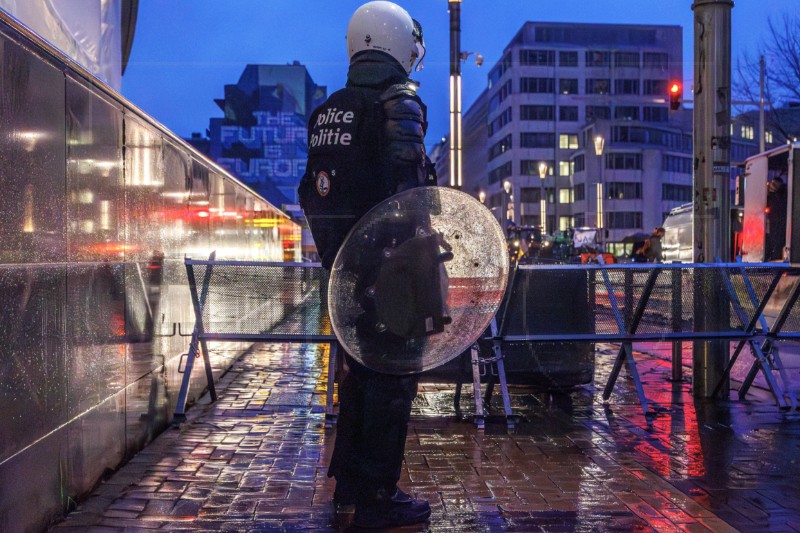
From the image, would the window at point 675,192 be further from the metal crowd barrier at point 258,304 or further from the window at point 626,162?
the metal crowd barrier at point 258,304

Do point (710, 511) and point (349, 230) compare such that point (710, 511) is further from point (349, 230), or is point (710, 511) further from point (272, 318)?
point (272, 318)

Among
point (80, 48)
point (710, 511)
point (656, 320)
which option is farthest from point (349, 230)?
point (80, 48)

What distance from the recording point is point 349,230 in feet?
14.1

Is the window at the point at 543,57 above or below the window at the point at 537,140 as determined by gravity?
above

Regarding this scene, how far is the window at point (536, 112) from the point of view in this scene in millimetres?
98438

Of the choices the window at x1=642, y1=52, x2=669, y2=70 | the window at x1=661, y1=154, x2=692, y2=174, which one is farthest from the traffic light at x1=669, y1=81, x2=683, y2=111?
the window at x1=642, y1=52, x2=669, y2=70

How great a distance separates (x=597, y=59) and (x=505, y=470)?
9759cm

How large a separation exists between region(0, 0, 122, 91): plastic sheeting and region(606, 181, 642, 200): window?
84887 mm

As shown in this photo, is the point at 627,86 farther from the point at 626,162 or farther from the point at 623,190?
the point at 623,190

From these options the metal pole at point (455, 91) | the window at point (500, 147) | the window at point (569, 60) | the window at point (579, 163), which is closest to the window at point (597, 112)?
the window at point (569, 60)

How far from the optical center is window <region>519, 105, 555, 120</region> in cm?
9844

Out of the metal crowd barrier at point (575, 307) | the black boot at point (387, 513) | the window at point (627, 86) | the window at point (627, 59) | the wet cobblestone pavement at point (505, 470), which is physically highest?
the window at point (627, 59)

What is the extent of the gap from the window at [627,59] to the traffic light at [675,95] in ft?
273

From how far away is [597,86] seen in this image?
320 ft
